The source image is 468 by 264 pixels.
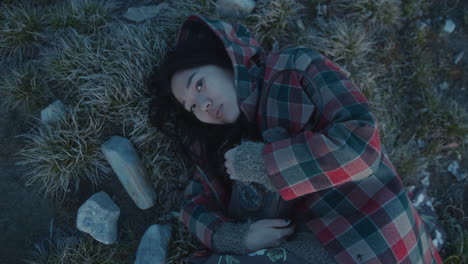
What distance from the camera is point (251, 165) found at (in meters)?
2.48

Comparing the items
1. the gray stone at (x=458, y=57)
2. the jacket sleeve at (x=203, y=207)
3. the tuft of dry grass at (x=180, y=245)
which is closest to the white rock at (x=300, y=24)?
the gray stone at (x=458, y=57)

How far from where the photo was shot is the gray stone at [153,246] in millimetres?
3027

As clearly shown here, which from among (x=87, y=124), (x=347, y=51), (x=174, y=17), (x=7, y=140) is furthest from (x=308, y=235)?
(x=7, y=140)

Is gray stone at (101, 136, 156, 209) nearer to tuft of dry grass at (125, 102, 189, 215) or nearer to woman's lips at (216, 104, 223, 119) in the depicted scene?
tuft of dry grass at (125, 102, 189, 215)

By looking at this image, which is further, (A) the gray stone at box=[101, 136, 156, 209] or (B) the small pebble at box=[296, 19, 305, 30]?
(B) the small pebble at box=[296, 19, 305, 30]

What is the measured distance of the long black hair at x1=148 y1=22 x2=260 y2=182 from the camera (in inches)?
114

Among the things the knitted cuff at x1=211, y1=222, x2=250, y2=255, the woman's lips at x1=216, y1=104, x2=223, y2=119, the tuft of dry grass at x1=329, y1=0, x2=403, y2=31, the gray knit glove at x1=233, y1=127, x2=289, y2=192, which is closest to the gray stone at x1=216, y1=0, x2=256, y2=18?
the tuft of dry grass at x1=329, y1=0, x2=403, y2=31

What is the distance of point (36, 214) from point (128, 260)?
Answer: 94cm

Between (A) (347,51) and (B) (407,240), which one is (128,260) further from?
(A) (347,51)

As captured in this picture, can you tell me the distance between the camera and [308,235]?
8.74ft

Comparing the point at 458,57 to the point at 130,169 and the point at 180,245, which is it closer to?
the point at 180,245

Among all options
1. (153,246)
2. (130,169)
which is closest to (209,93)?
(130,169)

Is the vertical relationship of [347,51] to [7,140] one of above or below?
above

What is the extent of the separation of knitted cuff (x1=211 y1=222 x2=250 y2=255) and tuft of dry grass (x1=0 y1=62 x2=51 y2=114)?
81.7 inches
